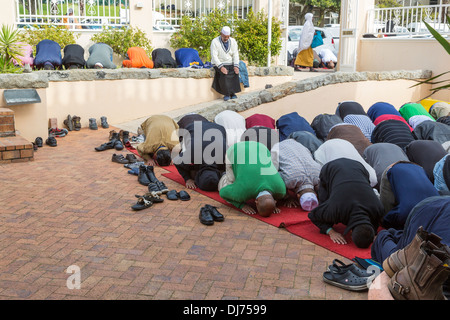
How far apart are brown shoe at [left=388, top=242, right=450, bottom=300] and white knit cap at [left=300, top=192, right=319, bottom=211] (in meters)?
2.36

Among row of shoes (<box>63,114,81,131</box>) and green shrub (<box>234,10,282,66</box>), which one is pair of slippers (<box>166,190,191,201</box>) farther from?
green shrub (<box>234,10,282,66</box>)

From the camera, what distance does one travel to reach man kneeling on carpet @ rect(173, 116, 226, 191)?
6055mm

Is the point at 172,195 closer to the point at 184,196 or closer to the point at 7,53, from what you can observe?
the point at 184,196

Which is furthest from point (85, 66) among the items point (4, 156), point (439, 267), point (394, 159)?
point (439, 267)

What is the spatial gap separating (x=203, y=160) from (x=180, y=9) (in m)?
8.42

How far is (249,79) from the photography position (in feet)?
39.0

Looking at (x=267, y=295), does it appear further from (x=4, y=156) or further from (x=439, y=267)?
(x=4, y=156)

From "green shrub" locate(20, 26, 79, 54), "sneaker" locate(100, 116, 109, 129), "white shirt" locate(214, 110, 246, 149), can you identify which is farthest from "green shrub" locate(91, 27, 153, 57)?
"white shirt" locate(214, 110, 246, 149)

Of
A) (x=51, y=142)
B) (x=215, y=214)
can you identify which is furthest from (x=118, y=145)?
(x=215, y=214)

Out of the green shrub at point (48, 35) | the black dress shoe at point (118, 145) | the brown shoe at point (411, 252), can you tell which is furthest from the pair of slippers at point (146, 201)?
the green shrub at point (48, 35)

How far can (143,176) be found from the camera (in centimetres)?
637

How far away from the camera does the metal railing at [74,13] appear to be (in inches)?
474

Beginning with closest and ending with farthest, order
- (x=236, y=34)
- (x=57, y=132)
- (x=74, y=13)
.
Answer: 1. (x=57, y=132)
2. (x=74, y=13)
3. (x=236, y=34)
